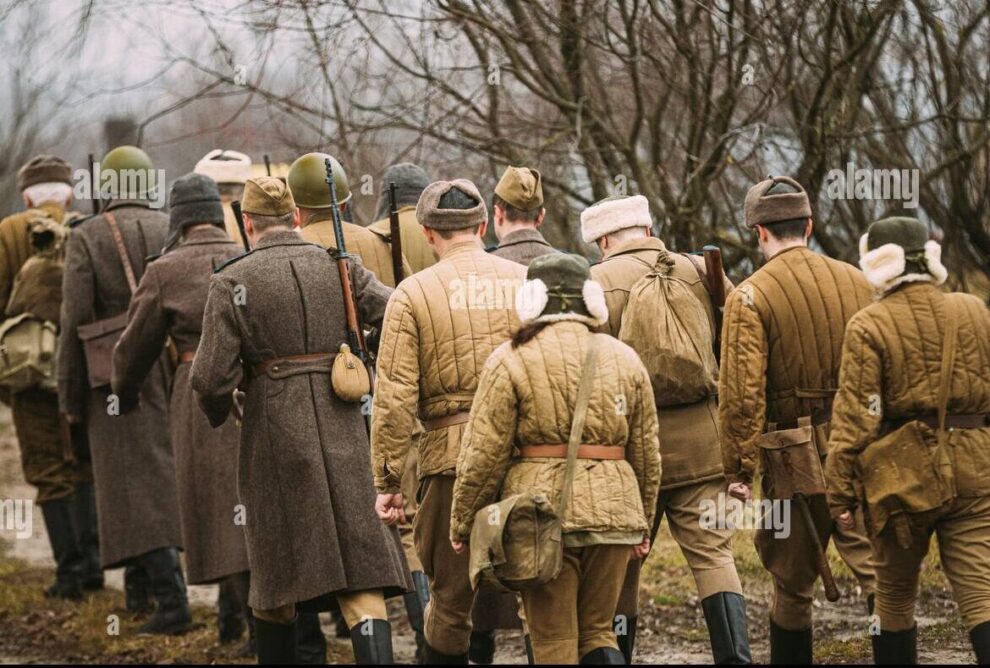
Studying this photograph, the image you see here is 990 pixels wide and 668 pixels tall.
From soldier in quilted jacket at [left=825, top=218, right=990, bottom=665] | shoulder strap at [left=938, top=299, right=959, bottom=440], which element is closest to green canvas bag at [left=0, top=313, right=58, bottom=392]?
soldier in quilted jacket at [left=825, top=218, right=990, bottom=665]

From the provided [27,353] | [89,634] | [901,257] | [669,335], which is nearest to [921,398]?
[901,257]

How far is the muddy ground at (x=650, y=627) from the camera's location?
7742 mm

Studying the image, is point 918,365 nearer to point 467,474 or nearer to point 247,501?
point 467,474

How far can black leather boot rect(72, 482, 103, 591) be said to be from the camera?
9.75m

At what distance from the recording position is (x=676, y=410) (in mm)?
6648

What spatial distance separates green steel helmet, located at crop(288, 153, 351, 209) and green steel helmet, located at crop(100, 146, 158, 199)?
1.50m

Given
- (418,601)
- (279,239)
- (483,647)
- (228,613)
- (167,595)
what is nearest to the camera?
(279,239)

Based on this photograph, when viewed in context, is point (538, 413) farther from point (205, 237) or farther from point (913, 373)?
point (205, 237)

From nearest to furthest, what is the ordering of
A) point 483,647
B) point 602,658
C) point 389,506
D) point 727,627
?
point 602,658 < point 389,506 < point 727,627 < point 483,647

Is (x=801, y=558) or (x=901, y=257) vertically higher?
(x=901, y=257)

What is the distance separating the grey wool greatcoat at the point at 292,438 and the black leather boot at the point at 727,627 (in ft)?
4.00

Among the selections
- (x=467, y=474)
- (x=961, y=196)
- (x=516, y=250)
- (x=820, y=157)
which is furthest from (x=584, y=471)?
(x=961, y=196)

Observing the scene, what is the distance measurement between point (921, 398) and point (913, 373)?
91mm

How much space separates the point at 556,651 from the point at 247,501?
5.56 ft
